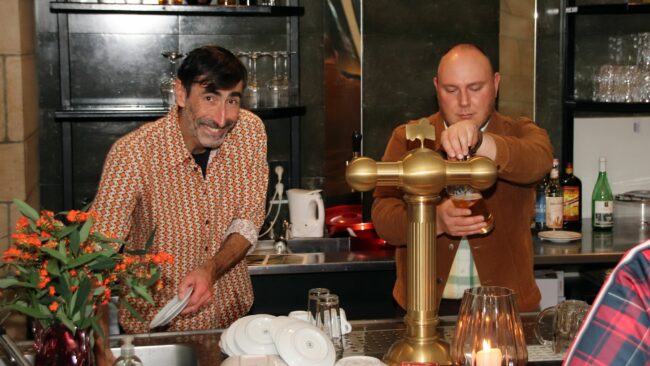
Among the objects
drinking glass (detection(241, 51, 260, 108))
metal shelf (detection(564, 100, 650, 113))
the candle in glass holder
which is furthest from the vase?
metal shelf (detection(564, 100, 650, 113))

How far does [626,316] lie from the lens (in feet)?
2.52

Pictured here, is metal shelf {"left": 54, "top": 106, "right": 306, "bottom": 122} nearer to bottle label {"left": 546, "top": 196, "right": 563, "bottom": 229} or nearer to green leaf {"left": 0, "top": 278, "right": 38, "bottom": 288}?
bottle label {"left": 546, "top": 196, "right": 563, "bottom": 229}

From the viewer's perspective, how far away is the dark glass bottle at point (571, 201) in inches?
171

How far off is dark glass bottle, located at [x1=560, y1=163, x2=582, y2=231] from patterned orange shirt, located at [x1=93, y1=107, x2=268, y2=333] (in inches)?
75.7

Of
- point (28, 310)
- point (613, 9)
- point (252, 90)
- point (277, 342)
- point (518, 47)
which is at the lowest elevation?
point (277, 342)

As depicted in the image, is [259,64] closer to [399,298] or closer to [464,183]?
[399,298]

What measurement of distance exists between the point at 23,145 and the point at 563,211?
2449mm

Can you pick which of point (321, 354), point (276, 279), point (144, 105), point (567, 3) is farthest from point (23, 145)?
point (567, 3)

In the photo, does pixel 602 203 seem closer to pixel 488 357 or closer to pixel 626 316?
pixel 488 357

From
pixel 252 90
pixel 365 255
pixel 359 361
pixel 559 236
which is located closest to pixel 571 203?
pixel 559 236

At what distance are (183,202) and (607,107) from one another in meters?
2.31

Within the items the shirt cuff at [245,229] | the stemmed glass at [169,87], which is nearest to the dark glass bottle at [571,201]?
the stemmed glass at [169,87]

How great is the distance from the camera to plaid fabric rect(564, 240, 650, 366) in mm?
765

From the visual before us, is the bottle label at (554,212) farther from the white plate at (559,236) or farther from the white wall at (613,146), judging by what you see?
the white wall at (613,146)
